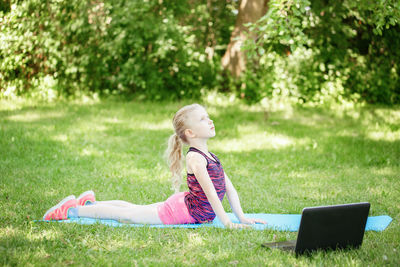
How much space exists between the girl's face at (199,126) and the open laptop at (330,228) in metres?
1.08

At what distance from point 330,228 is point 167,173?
9.36 ft

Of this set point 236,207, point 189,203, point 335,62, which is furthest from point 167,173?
point 335,62

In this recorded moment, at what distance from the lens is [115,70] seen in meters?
11.0

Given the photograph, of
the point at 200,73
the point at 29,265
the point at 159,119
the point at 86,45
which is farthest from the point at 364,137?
the point at 86,45

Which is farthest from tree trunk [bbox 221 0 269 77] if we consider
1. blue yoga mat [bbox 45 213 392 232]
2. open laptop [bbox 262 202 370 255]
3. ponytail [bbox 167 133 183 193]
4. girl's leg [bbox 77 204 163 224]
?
open laptop [bbox 262 202 370 255]

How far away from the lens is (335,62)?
1095 centimetres

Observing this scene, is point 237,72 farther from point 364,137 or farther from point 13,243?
point 13,243

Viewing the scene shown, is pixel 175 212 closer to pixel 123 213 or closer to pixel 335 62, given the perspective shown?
pixel 123 213

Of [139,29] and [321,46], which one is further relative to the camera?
[321,46]

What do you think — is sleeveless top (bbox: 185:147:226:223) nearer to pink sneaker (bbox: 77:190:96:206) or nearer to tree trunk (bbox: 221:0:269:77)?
pink sneaker (bbox: 77:190:96:206)

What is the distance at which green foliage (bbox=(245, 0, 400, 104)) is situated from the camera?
34.2 ft

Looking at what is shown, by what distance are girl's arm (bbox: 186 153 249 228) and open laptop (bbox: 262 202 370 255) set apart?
1.59ft

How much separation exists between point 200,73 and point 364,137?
4658 mm

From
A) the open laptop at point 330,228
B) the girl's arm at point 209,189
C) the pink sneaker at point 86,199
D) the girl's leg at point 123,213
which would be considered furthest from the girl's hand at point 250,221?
the pink sneaker at point 86,199
